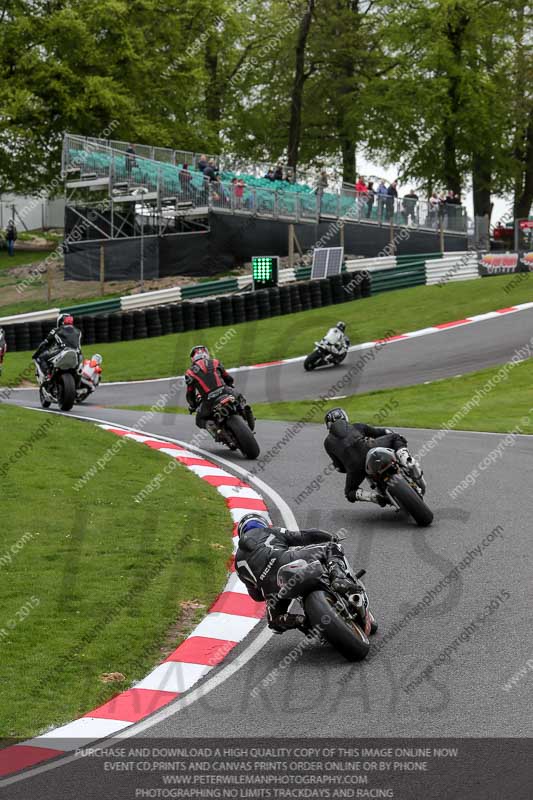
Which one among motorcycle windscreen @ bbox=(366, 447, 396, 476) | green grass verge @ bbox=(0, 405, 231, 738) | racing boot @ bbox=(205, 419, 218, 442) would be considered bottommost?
green grass verge @ bbox=(0, 405, 231, 738)

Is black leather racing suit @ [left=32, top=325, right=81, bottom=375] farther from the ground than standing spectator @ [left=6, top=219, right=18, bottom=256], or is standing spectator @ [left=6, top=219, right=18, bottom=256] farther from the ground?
standing spectator @ [left=6, top=219, right=18, bottom=256]

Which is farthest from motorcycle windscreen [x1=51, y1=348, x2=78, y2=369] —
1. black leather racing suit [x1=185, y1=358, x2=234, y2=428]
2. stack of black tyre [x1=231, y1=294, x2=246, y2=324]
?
stack of black tyre [x1=231, y1=294, x2=246, y2=324]

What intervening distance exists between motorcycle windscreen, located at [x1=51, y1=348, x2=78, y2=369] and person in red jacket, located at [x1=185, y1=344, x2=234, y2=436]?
3712 millimetres

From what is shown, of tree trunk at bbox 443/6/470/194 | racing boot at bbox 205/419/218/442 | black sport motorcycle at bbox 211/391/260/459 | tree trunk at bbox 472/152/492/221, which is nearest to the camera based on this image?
black sport motorcycle at bbox 211/391/260/459

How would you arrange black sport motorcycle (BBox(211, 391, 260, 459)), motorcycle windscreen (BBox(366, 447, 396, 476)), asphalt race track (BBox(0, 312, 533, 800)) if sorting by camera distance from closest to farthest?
asphalt race track (BBox(0, 312, 533, 800)) < motorcycle windscreen (BBox(366, 447, 396, 476)) < black sport motorcycle (BBox(211, 391, 260, 459))

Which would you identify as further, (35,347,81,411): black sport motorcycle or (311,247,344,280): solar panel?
(311,247,344,280): solar panel

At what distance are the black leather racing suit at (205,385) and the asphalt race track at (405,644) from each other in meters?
0.98

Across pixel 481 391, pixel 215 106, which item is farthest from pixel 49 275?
pixel 215 106

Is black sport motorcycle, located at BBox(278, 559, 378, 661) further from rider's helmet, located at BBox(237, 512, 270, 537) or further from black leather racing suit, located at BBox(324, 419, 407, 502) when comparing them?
black leather racing suit, located at BBox(324, 419, 407, 502)

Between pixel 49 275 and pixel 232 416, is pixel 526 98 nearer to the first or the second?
pixel 49 275

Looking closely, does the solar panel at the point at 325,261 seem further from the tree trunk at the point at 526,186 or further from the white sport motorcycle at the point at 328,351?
the tree trunk at the point at 526,186

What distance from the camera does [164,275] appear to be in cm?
3534

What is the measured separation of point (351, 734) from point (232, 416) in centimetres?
932

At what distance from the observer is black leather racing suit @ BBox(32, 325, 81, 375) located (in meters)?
18.6
